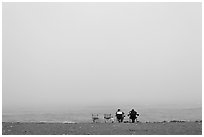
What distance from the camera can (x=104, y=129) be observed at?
23.2 m

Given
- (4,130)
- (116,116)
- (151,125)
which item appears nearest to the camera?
(4,130)

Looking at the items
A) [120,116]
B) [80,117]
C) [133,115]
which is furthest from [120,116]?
[80,117]

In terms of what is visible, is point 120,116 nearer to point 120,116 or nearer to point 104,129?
point 120,116

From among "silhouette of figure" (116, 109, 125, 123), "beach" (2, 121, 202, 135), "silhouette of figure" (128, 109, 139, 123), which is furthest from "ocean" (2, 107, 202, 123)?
"beach" (2, 121, 202, 135)

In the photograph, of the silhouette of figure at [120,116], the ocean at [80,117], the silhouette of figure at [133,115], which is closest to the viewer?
the silhouette of figure at [133,115]

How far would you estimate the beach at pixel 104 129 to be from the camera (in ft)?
72.6

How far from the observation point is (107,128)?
2366cm

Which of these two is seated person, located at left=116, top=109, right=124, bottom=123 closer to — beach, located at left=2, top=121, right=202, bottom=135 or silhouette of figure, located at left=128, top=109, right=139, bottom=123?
silhouette of figure, located at left=128, top=109, right=139, bottom=123

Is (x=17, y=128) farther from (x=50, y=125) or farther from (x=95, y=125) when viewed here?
(x=95, y=125)

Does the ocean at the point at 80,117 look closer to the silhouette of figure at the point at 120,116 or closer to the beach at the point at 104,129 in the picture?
the silhouette of figure at the point at 120,116

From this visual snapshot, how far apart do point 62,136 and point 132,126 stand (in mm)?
Answer: 5457

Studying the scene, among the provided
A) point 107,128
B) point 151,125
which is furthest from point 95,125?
point 151,125

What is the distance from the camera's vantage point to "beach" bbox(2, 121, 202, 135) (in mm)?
22125

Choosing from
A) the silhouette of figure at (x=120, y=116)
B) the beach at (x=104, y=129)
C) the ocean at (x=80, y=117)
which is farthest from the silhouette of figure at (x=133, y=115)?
the ocean at (x=80, y=117)
